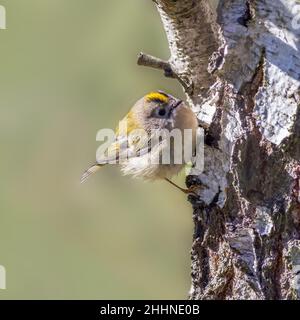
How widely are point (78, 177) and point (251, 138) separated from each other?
119 inches

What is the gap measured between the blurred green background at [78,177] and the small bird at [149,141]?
1.13 m

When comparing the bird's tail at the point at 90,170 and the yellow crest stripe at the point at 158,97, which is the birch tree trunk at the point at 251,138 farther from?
the bird's tail at the point at 90,170

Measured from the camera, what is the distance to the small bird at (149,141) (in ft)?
11.4

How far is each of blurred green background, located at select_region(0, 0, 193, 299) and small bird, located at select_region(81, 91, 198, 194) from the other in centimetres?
113

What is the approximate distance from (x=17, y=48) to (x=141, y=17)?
1.32m

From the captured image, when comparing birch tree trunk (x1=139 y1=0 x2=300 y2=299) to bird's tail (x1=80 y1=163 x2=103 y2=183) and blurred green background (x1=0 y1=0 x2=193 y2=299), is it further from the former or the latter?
blurred green background (x1=0 y1=0 x2=193 y2=299)

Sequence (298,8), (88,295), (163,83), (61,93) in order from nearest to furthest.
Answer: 1. (298,8)
2. (163,83)
3. (88,295)
4. (61,93)

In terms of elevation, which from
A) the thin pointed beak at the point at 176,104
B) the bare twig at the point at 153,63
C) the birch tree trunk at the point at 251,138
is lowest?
the birch tree trunk at the point at 251,138

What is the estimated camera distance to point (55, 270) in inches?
216

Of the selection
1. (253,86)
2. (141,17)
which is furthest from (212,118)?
(141,17)

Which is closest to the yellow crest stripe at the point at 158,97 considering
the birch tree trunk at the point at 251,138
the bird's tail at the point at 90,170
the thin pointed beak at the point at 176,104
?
the thin pointed beak at the point at 176,104

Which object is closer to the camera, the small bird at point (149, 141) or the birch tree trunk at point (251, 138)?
the birch tree trunk at point (251, 138)

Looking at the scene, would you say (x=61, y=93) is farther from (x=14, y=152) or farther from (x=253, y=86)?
(x=253, y=86)

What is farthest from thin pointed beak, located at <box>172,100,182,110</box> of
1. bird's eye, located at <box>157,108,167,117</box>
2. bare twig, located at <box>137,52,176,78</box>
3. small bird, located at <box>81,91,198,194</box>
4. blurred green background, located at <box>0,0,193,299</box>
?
blurred green background, located at <box>0,0,193,299</box>
